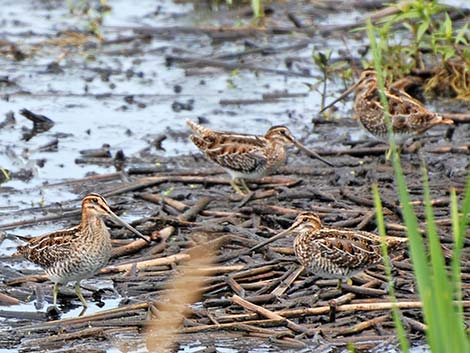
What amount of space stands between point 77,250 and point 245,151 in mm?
2404

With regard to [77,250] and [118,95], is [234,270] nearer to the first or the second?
[77,250]

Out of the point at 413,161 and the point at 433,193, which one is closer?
the point at 433,193

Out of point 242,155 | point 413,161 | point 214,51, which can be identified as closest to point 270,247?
point 242,155

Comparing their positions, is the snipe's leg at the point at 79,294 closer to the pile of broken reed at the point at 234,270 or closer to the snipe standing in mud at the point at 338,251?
the pile of broken reed at the point at 234,270

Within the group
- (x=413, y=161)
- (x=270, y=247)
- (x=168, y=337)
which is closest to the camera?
(x=168, y=337)

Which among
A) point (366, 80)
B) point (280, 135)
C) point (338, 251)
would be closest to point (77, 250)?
point (338, 251)

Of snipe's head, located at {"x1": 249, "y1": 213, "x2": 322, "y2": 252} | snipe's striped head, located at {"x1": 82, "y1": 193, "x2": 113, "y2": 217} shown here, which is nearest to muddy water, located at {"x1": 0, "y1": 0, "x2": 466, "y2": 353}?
snipe's striped head, located at {"x1": 82, "y1": 193, "x2": 113, "y2": 217}

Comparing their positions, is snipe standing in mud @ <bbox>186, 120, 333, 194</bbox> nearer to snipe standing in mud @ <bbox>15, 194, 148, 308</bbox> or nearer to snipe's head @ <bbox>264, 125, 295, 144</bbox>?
snipe's head @ <bbox>264, 125, 295, 144</bbox>

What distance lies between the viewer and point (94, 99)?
12.6 metres

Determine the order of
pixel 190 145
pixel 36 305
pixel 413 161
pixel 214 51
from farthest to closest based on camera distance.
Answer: pixel 214 51 → pixel 190 145 → pixel 413 161 → pixel 36 305

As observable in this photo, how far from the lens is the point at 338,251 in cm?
705

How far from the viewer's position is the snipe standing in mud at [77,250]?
7152mm

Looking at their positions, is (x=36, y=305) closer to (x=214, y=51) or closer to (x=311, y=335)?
(x=311, y=335)

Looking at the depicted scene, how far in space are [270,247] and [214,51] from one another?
674 centimetres
